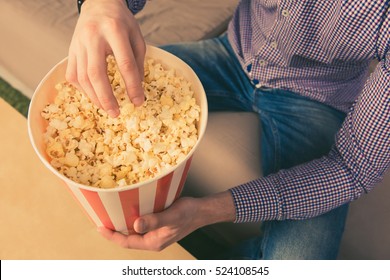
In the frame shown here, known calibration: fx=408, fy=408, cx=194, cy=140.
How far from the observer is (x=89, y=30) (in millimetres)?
670

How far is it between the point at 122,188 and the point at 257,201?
0.38 metres

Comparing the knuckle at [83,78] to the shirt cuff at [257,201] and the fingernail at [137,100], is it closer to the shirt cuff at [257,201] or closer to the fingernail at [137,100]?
the fingernail at [137,100]

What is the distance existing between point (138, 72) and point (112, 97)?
6cm

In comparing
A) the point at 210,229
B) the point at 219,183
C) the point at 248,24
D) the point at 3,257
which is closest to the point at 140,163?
the point at 3,257

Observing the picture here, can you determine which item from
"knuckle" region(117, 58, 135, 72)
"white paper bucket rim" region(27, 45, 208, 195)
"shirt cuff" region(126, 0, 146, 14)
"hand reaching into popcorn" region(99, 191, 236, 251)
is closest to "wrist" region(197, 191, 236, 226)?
"hand reaching into popcorn" region(99, 191, 236, 251)

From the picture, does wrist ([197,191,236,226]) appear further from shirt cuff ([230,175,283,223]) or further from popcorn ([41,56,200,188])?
popcorn ([41,56,200,188])

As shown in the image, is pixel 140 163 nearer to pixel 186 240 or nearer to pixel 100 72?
pixel 100 72

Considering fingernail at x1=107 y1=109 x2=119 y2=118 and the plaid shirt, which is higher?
fingernail at x1=107 y1=109 x2=119 y2=118

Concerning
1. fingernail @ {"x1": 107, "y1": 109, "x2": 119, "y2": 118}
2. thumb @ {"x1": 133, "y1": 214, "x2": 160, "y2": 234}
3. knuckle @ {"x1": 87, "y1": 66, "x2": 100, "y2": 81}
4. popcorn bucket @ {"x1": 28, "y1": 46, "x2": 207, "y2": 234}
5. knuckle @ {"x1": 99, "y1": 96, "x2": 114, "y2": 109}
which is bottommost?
thumb @ {"x1": 133, "y1": 214, "x2": 160, "y2": 234}

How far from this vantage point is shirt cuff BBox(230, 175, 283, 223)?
0.90m

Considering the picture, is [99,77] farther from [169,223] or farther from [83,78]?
[169,223]

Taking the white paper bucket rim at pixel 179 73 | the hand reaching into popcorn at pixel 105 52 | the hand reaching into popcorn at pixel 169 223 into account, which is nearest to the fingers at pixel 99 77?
the hand reaching into popcorn at pixel 105 52

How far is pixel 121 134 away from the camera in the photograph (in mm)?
711

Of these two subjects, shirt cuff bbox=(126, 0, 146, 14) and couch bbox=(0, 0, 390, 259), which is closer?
shirt cuff bbox=(126, 0, 146, 14)
